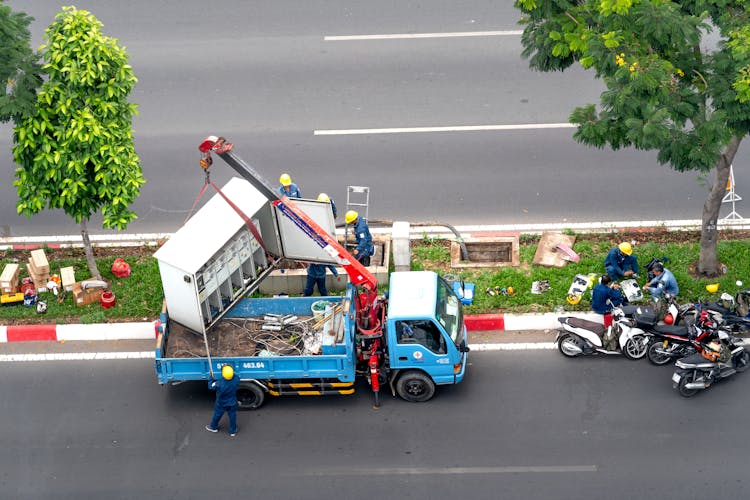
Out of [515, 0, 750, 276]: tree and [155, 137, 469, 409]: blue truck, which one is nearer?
[515, 0, 750, 276]: tree

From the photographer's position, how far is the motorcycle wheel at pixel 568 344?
15766 mm

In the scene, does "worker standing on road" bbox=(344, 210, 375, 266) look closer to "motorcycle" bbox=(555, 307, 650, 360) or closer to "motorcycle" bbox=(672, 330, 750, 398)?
"motorcycle" bbox=(555, 307, 650, 360)

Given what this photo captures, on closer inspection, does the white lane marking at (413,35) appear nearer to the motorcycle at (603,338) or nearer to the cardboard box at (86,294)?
the cardboard box at (86,294)

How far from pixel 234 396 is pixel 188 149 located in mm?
8206

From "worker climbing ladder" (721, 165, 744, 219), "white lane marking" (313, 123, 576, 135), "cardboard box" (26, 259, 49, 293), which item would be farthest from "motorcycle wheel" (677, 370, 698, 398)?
"cardboard box" (26, 259, 49, 293)

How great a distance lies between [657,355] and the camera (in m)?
15.5

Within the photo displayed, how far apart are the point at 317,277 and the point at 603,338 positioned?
5.02m

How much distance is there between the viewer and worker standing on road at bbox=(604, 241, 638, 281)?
16.9 metres

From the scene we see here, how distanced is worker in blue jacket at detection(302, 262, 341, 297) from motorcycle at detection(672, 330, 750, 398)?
20.0ft

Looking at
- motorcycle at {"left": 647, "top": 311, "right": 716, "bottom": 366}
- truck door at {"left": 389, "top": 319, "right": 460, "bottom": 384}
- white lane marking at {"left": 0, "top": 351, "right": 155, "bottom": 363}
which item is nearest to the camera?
truck door at {"left": 389, "top": 319, "right": 460, "bottom": 384}

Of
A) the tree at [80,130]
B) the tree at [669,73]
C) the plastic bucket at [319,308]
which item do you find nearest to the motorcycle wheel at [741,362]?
the tree at [669,73]

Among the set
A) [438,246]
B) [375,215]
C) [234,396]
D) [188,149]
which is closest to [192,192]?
[188,149]

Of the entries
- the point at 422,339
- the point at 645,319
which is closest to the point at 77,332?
Result: the point at 422,339

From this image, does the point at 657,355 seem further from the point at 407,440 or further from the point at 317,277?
the point at 317,277
